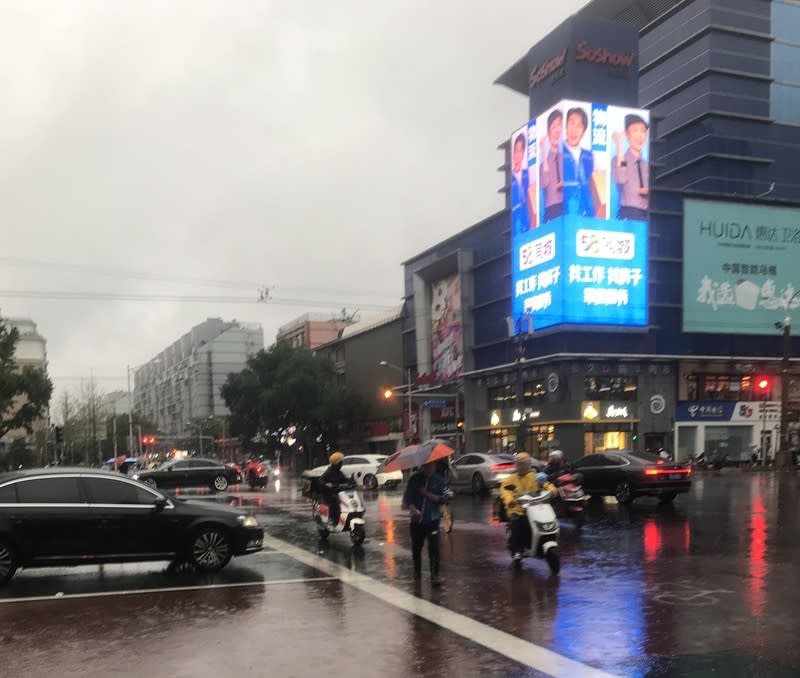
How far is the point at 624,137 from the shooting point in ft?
165

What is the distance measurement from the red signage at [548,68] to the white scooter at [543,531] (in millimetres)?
47814

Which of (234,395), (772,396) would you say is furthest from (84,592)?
(234,395)

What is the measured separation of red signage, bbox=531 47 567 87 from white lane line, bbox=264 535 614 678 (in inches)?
1907

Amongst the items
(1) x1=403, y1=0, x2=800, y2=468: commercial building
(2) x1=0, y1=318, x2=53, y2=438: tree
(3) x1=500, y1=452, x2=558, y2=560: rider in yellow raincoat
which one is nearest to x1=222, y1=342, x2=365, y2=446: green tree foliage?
(1) x1=403, y1=0, x2=800, y2=468: commercial building

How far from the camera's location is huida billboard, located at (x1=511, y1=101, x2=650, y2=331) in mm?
48188

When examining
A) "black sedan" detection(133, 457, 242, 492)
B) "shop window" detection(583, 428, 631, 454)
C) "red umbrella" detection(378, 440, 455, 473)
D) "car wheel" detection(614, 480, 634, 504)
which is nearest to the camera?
"red umbrella" detection(378, 440, 455, 473)

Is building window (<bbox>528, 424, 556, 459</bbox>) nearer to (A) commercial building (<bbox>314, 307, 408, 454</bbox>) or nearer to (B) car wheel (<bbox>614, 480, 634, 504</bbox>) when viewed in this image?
(A) commercial building (<bbox>314, 307, 408, 454</bbox>)

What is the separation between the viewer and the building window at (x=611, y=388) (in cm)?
4906

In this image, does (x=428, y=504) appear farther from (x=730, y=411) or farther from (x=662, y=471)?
(x=730, y=411)

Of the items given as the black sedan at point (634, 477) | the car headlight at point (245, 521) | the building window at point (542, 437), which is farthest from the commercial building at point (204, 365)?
the car headlight at point (245, 521)

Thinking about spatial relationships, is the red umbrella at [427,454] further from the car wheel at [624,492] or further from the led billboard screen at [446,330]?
the led billboard screen at [446,330]

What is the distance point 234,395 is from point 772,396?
44.8 metres

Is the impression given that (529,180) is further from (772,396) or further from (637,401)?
(772,396)

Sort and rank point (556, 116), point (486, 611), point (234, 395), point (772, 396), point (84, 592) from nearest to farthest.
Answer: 1. point (486, 611)
2. point (84, 592)
3. point (556, 116)
4. point (772, 396)
5. point (234, 395)
